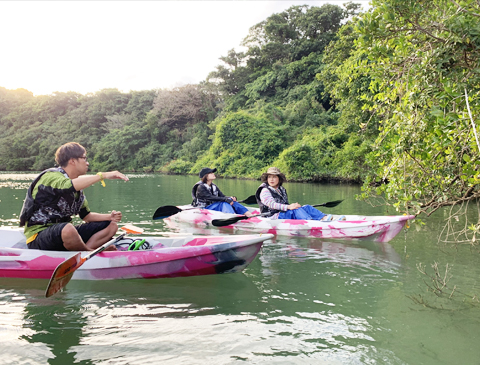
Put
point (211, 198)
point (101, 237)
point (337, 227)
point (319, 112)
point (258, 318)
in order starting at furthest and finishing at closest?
point (319, 112), point (211, 198), point (337, 227), point (101, 237), point (258, 318)

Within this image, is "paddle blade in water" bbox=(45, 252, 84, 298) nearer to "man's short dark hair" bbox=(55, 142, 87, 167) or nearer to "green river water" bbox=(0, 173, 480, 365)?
"green river water" bbox=(0, 173, 480, 365)

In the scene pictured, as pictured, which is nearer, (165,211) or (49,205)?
(49,205)

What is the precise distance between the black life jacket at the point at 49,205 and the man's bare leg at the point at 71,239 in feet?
0.67

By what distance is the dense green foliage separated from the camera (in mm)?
3170

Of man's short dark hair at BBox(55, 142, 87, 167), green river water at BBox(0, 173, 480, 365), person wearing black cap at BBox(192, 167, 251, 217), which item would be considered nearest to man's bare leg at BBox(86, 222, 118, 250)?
green river water at BBox(0, 173, 480, 365)

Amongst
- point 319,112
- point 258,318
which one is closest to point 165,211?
point 258,318

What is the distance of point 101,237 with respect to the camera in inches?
168

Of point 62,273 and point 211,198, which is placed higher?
point 211,198

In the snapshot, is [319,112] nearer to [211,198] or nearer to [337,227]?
[211,198]

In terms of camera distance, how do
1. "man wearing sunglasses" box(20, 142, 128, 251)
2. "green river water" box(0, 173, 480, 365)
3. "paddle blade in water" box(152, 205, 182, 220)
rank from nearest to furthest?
"green river water" box(0, 173, 480, 365)
"man wearing sunglasses" box(20, 142, 128, 251)
"paddle blade in water" box(152, 205, 182, 220)

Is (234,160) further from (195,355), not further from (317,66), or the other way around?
(195,355)

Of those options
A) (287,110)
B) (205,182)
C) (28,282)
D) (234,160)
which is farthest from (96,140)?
(28,282)

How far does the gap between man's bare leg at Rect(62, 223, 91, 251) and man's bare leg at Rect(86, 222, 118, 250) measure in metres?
0.26

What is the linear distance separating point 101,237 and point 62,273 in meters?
0.94
